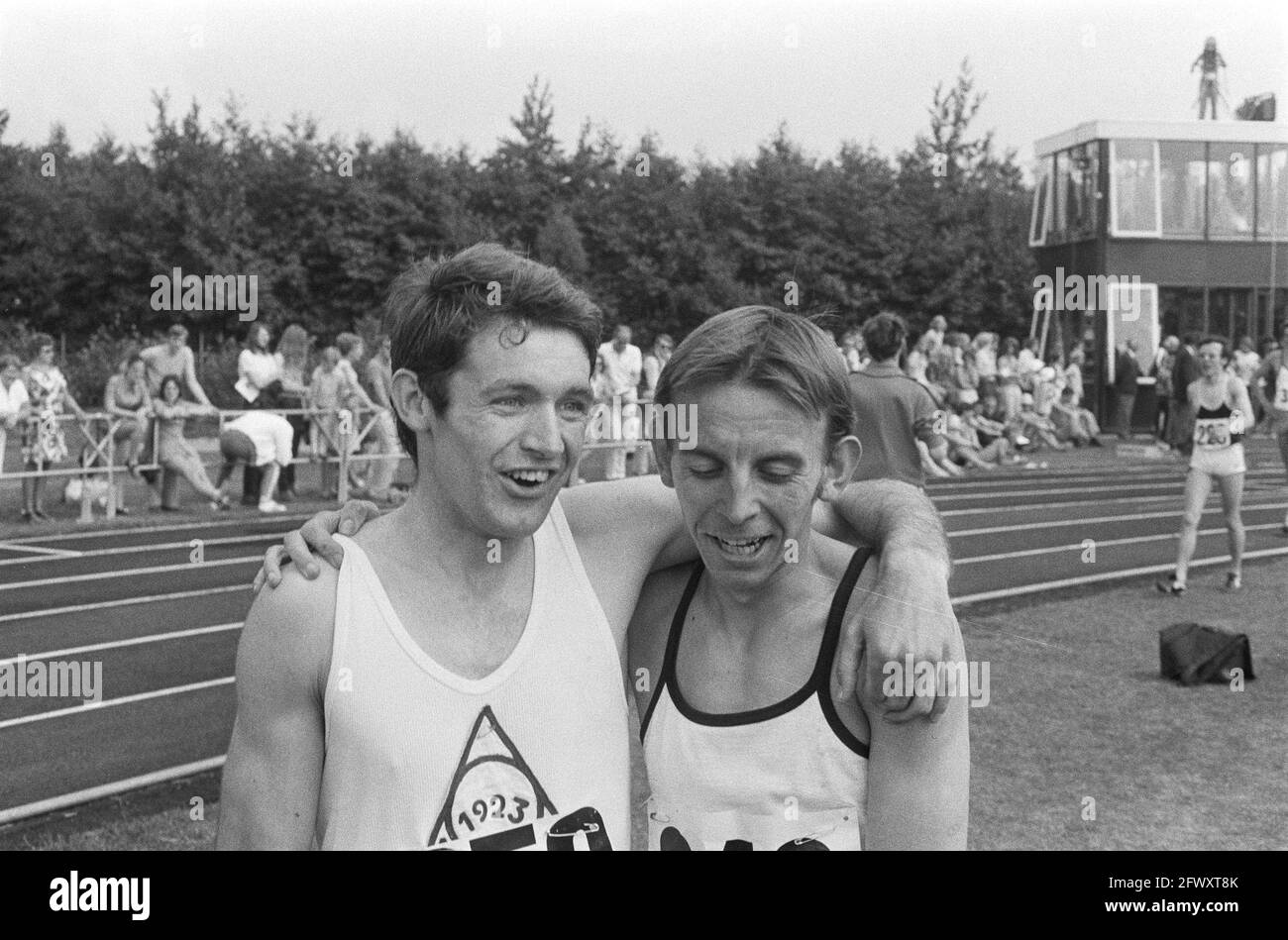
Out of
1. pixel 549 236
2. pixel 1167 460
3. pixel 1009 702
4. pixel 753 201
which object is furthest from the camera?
pixel 753 201

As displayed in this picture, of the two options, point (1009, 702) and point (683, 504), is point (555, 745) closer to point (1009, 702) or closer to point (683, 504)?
point (683, 504)

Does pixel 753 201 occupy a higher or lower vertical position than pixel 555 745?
higher

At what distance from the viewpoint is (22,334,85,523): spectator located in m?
12.4

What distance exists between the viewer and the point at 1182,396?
19.4m

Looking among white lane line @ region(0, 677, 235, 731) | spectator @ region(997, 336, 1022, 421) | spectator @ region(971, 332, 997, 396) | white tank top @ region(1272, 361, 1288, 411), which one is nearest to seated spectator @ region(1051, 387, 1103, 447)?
spectator @ region(997, 336, 1022, 421)

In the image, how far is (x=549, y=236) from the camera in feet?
96.2

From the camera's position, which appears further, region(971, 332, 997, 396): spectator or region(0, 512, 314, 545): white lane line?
region(971, 332, 997, 396): spectator

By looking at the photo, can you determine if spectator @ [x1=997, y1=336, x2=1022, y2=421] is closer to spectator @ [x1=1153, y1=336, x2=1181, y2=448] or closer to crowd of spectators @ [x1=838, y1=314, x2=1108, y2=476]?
crowd of spectators @ [x1=838, y1=314, x2=1108, y2=476]

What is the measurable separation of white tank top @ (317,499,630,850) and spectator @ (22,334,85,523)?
1159 centimetres

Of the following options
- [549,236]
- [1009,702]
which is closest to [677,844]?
[1009,702]

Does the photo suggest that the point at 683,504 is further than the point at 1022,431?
No

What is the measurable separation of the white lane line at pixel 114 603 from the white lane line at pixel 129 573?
2.18 feet

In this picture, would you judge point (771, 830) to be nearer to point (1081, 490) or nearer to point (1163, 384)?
point (1081, 490)
